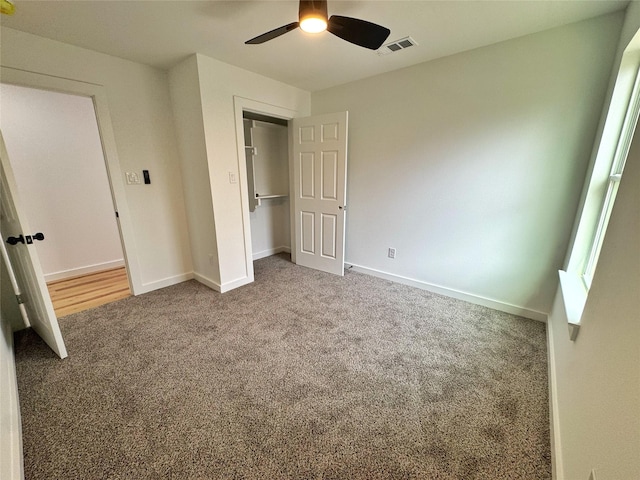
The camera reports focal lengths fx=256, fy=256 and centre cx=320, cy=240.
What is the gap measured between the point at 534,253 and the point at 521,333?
2.25 feet

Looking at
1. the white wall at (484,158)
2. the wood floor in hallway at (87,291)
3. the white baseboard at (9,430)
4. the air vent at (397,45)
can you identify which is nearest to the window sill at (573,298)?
the white wall at (484,158)

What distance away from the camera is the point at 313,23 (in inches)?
55.1

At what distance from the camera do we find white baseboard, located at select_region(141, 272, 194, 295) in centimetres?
281

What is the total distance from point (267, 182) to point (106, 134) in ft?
6.38

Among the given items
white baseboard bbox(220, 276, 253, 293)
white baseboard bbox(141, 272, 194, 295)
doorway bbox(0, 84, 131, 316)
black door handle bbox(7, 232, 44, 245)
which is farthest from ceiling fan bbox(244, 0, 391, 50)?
white baseboard bbox(141, 272, 194, 295)

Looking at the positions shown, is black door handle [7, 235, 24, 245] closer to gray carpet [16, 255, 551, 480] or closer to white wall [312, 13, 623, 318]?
gray carpet [16, 255, 551, 480]

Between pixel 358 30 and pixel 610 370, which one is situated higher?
pixel 358 30

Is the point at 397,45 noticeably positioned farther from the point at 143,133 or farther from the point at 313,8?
the point at 143,133

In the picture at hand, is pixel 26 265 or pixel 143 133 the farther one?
pixel 143 133

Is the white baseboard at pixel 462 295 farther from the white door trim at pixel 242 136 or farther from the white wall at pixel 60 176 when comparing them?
the white wall at pixel 60 176

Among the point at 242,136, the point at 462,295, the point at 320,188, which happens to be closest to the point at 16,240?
the point at 242,136

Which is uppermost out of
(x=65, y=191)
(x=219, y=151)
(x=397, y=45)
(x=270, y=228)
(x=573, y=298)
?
(x=397, y=45)

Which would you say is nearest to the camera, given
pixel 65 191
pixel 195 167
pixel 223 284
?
pixel 195 167

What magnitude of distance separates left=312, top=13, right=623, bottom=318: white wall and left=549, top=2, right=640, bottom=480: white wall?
1144 millimetres
